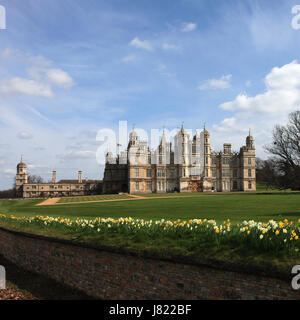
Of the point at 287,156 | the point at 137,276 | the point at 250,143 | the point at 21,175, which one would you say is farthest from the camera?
the point at 21,175

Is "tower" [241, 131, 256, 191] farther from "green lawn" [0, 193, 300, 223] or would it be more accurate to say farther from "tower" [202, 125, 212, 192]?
"green lawn" [0, 193, 300, 223]

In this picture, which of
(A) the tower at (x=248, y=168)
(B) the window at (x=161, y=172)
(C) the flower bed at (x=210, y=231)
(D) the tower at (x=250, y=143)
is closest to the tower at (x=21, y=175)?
(B) the window at (x=161, y=172)

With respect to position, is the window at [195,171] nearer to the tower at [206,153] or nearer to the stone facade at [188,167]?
the stone facade at [188,167]

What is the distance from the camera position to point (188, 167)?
70.9 m

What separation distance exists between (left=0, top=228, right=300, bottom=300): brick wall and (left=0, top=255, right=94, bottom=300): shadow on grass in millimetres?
224

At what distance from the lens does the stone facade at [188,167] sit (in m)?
69.4

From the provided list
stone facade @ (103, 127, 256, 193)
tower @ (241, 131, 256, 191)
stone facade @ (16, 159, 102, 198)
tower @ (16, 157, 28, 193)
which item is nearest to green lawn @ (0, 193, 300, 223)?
stone facade @ (103, 127, 256, 193)

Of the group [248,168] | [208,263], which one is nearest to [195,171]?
[248,168]

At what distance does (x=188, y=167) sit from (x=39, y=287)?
6117 cm

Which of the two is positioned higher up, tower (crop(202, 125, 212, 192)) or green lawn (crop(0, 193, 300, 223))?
tower (crop(202, 125, 212, 192))

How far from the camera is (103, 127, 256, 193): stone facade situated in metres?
69.4

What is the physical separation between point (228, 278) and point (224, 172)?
6792 cm

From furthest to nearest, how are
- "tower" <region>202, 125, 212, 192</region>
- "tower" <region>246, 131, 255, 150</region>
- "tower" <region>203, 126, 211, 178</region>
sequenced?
"tower" <region>246, 131, 255, 150</region>, "tower" <region>203, 126, 211, 178</region>, "tower" <region>202, 125, 212, 192</region>

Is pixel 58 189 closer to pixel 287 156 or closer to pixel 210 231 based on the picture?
pixel 287 156
